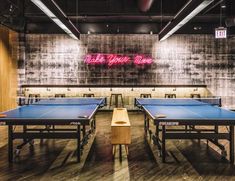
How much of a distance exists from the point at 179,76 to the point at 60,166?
884 centimetres

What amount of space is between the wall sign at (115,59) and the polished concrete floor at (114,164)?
6.51 m

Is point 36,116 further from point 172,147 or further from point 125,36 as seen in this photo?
point 125,36

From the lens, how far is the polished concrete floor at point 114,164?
170 inches

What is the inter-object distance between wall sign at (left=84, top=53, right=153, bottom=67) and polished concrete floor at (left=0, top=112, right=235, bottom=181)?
6.51 metres

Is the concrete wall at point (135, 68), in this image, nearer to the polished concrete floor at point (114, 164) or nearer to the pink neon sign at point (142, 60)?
the pink neon sign at point (142, 60)

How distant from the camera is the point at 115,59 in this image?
1254 cm

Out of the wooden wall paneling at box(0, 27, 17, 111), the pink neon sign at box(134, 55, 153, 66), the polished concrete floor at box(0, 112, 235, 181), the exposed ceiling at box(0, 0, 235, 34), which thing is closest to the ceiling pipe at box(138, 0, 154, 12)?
the exposed ceiling at box(0, 0, 235, 34)

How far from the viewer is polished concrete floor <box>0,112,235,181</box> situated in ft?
14.1

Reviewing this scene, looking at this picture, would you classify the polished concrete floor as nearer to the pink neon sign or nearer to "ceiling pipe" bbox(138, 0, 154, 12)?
"ceiling pipe" bbox(138, 0, 154, 12)

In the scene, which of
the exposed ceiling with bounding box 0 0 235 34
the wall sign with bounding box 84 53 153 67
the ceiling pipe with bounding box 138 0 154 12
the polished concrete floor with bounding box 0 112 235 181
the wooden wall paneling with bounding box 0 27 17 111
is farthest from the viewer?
the wall sign with bounding box 84 53 153 67

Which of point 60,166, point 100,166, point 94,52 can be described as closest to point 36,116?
point 60,166

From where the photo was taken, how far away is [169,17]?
10.4 metres

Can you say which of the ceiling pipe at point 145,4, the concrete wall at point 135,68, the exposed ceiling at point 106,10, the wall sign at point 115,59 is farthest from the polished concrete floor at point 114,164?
the wall sign at point 115,59

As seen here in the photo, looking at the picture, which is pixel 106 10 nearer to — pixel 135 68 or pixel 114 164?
pixel 135 68
